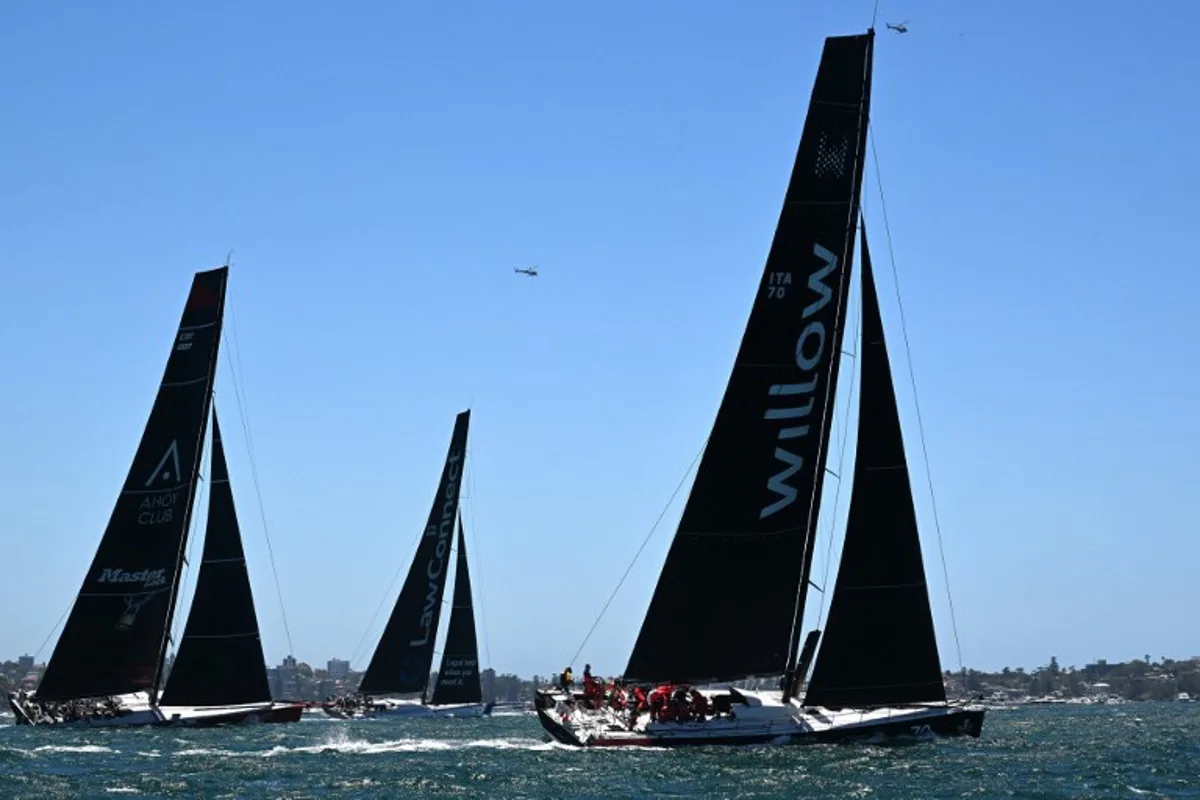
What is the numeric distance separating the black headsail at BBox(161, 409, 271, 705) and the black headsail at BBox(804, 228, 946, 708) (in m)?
23.5

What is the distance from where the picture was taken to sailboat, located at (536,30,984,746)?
36750 millimetres

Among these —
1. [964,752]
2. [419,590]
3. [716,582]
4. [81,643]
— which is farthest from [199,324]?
[964,752]

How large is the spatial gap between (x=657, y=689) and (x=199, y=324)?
25.5 meters

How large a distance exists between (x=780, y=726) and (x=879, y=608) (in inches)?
121

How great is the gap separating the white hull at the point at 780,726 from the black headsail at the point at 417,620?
122 feet

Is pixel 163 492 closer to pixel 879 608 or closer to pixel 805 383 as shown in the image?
pixel 805 383

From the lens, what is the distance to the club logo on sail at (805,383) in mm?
38688

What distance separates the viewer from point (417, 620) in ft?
244

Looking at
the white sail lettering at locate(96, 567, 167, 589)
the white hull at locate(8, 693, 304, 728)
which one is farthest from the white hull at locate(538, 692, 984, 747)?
the white sail lettering at locate(96, 567, 167, 589)

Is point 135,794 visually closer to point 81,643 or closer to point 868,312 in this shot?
point 868,312

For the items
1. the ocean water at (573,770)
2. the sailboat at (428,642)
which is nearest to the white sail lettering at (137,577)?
the ocean water at (573,770)

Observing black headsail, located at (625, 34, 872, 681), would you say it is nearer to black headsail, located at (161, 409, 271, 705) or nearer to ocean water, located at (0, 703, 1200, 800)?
ocean water, located at (0, 703, 1200, 800)

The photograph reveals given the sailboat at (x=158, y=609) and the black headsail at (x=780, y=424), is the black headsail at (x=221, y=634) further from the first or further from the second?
the black headsail at (x=780, y=424)

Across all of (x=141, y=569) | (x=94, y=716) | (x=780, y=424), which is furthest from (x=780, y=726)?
(x=141, y=569)
